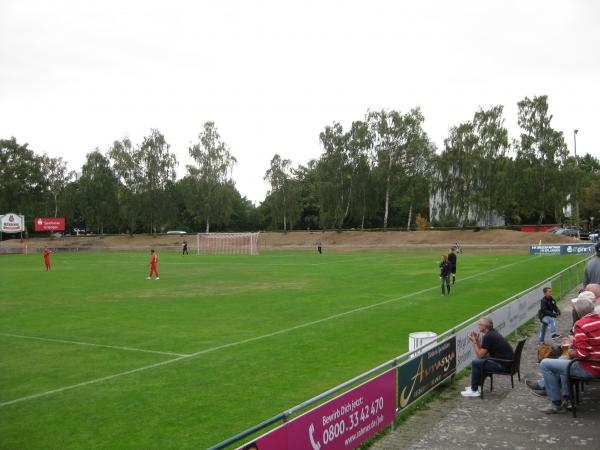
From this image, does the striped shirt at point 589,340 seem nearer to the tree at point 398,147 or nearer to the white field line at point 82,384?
the white field line at point 82,384

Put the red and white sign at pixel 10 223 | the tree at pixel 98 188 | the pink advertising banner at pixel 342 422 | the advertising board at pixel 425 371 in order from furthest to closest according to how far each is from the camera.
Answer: the tree at pixel 98 188 → the red and white sign at pixel 10 223 → the advertising board at pixel 425 371 → the pink advertising banner at pixel 342 422

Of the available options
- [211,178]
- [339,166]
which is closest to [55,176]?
[211,178]

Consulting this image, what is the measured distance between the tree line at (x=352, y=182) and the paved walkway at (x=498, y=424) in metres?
58.7

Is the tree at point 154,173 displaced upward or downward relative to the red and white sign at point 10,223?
upward

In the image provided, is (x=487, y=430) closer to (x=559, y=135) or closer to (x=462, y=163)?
(x=462, y=163)

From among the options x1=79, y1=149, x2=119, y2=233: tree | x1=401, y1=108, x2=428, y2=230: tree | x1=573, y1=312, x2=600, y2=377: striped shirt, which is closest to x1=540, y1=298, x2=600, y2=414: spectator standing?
x1=573, y1=312, x2=600, y2=377: striped shirt

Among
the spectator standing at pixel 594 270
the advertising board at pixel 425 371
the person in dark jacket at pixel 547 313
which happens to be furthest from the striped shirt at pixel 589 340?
the person in dark jacket at pixel 547 313

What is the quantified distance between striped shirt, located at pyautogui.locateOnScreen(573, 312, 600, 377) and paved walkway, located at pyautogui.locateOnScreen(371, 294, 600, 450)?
2.79 feet

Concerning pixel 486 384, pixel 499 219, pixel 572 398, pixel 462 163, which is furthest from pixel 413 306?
pixel 499 219

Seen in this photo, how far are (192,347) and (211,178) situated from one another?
74.4 metres

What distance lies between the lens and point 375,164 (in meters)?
78.1

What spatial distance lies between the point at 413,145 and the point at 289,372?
66.2 meters

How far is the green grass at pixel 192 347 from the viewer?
8.43 m

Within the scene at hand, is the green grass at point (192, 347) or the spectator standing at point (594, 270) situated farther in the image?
the spectator standing at point (594, 270)
